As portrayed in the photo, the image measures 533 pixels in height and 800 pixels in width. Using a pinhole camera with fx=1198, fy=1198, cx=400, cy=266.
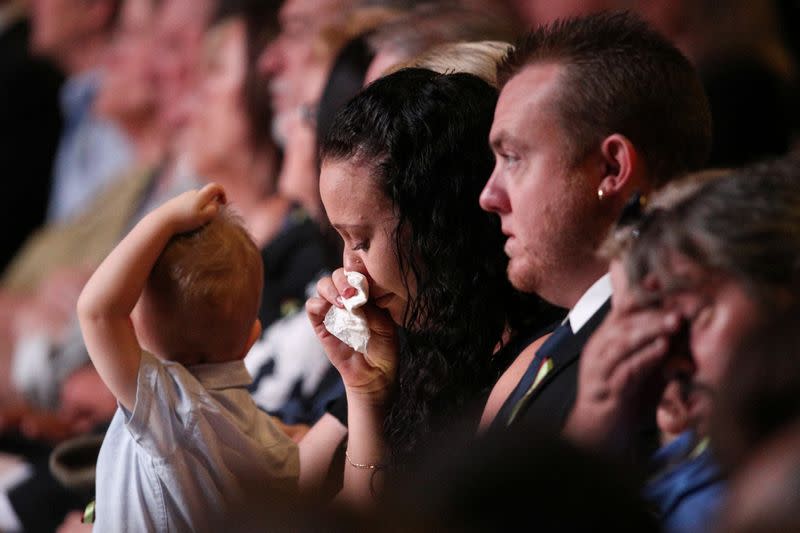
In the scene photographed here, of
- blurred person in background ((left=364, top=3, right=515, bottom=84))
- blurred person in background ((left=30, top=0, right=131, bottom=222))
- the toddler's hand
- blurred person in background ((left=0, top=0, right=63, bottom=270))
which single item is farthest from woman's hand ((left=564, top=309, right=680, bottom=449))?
blurred person in background ((left=0, top=0, right=63, bottom=270))

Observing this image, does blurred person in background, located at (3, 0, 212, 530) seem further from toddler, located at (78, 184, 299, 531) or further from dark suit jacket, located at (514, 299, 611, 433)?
dark suit jacket, located at (514, 299, 611, 433)

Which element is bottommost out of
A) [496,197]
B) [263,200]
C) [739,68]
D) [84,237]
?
[84,237]

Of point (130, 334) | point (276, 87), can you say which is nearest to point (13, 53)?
point (276, 87)

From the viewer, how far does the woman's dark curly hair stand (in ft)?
4.78

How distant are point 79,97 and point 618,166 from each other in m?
3.59

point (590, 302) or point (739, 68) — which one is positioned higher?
point (590, 302)

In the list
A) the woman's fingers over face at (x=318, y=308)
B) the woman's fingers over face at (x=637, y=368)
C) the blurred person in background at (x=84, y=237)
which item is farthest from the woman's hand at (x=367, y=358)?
the blurred person in background at (x=84, y=237)

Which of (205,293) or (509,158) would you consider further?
(205,293)

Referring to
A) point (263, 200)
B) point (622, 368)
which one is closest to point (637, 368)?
point (622, 368)

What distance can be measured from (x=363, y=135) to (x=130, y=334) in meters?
0.38

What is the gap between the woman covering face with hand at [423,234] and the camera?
146 cm

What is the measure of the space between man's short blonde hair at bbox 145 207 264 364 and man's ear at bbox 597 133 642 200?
0.54 meters

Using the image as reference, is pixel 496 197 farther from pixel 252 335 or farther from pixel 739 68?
pixel 739 68

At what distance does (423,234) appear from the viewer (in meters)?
1.46
